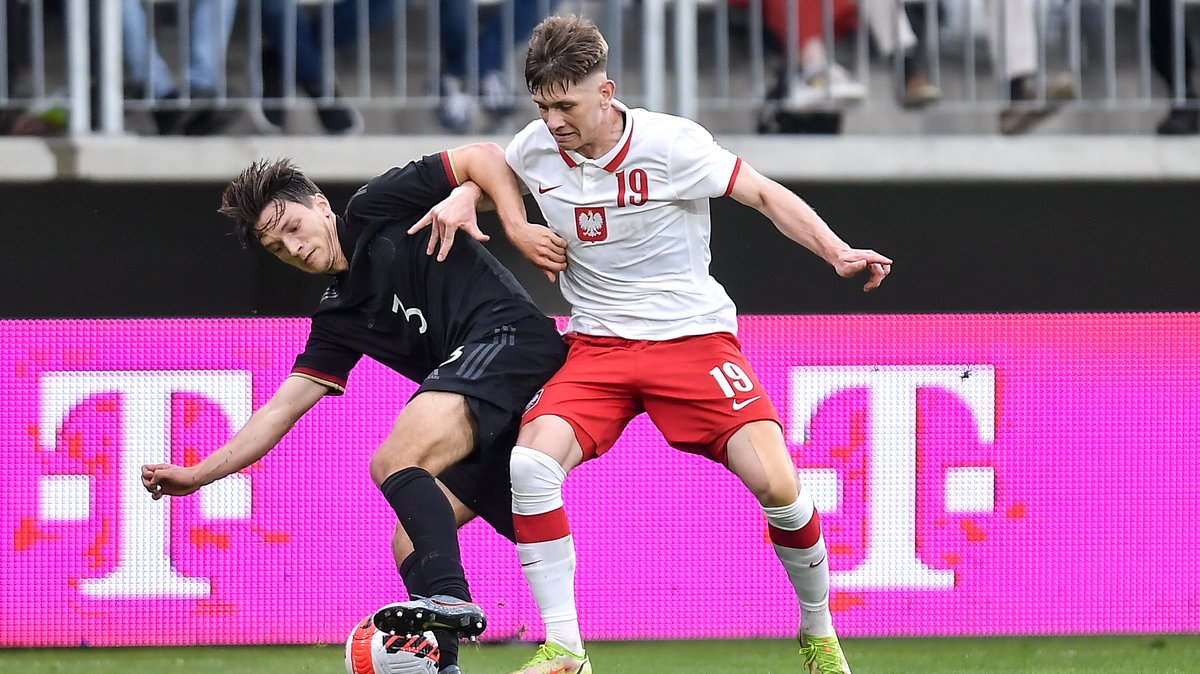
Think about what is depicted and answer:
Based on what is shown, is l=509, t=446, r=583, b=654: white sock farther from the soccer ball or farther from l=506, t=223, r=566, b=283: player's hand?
l=506, t=223, r=566, b=283: player's hand

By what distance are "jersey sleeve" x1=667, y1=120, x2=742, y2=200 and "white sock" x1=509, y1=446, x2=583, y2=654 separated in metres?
0.81

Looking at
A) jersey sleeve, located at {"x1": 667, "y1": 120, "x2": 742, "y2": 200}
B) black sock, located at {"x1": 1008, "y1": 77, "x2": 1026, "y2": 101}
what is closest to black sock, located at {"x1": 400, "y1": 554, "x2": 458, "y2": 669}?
jersey sleeve, located at {"x1": 667, "y1": 120, "x2": 742, "y2": 200}

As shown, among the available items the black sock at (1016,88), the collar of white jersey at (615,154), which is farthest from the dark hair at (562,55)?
the black sock at (1016,88)

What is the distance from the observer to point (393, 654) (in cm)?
424

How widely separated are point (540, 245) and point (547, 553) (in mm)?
809

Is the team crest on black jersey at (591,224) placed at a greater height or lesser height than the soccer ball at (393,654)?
greater

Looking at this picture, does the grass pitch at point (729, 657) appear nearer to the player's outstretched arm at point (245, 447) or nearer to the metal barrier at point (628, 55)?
the player's outstretched arm at point (245, 447)

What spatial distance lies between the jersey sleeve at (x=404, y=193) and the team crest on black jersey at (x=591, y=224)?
0.38m

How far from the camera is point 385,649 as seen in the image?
168 inches

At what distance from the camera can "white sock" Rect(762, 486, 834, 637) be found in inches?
173

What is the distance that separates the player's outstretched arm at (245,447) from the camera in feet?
14.5

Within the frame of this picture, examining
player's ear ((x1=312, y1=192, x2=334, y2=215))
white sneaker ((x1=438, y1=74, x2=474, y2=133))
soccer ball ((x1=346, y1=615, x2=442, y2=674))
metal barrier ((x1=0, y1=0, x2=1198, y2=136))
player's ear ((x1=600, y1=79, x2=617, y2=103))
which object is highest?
metal barrier ((x1=0, y1=0, x2=1198, y2=136))

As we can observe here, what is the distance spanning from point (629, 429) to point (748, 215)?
1.44 metres

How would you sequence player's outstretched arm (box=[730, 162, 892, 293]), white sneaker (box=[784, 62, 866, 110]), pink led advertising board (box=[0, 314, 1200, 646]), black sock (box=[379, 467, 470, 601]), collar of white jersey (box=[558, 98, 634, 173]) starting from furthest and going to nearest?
white sneaker (box=[784, 62, 866, 110]) → pink led advertising board (box=[0, 314, 1200, 646]) → collar of white jersey (box=[558, 98, 634, 173]) → player's outstretched arm (box=[730, 162, 892, 293]) → black sock (box=[379, 467, 470, 601])
